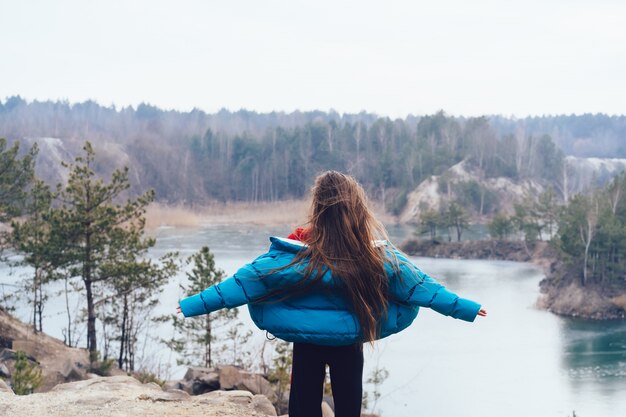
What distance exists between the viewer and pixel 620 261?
31.4 m

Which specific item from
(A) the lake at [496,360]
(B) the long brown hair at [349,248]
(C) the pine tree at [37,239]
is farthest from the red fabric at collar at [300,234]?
(C) the pine tree at [37,239]

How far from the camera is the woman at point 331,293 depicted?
2.93 meters

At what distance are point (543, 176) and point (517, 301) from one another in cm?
4666

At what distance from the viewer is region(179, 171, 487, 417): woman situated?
9.62 feet

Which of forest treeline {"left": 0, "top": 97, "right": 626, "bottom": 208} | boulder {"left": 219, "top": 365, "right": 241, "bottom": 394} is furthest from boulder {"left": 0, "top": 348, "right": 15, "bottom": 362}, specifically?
forest treeline {"left": 0, "top": 97, "right": 626, "bottom": 208}

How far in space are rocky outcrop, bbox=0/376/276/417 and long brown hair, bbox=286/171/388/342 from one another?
126 inches

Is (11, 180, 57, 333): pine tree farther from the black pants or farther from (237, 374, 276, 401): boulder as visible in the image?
the black pants

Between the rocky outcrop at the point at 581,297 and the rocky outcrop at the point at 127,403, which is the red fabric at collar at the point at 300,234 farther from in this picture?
the rocky outcrop at the point at 581,297

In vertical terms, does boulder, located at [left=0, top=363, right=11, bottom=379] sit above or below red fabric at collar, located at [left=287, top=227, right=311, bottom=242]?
below

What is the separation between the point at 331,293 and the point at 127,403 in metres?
3.67

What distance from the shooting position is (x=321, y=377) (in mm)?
3018

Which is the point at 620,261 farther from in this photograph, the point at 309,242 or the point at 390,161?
the point at 390,161

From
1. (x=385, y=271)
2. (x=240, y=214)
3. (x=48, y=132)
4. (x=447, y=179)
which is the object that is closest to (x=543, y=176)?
(x=447, y=179)

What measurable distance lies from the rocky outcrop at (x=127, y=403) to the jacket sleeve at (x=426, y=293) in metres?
3.24
